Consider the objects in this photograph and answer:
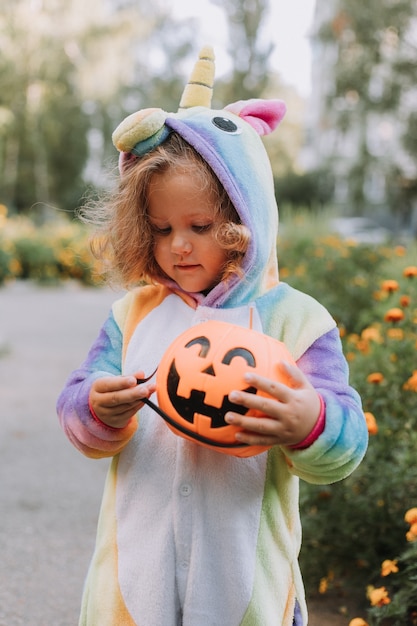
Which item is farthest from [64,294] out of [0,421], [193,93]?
[193,93]

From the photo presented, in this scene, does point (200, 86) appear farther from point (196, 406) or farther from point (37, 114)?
point (37, 114)

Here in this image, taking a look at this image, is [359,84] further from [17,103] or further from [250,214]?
[17,103]

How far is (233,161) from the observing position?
1583 mm

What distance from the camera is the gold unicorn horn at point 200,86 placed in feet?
5.79

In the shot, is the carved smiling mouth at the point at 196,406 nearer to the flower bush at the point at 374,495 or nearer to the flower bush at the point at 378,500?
the flower bush at the point at 378,500

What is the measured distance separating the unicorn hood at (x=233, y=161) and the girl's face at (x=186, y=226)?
0.05 m

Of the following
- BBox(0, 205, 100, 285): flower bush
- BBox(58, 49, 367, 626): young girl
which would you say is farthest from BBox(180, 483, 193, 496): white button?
BBox(0, 205, 100, 285): flower bush

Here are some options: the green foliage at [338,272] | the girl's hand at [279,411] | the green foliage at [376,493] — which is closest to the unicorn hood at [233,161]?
the girl's hand at [279,411]

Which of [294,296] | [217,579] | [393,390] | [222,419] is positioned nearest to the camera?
[222,419]

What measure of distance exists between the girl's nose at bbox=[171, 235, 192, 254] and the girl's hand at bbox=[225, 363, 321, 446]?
0.36m

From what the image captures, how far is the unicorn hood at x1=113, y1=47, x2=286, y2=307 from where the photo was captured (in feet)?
5.16

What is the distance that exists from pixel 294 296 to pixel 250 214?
8.4 inches

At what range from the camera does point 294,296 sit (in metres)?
1.66

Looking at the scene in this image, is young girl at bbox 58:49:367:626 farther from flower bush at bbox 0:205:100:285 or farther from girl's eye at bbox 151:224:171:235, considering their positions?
flower bush at bbox 0:205:100:285
